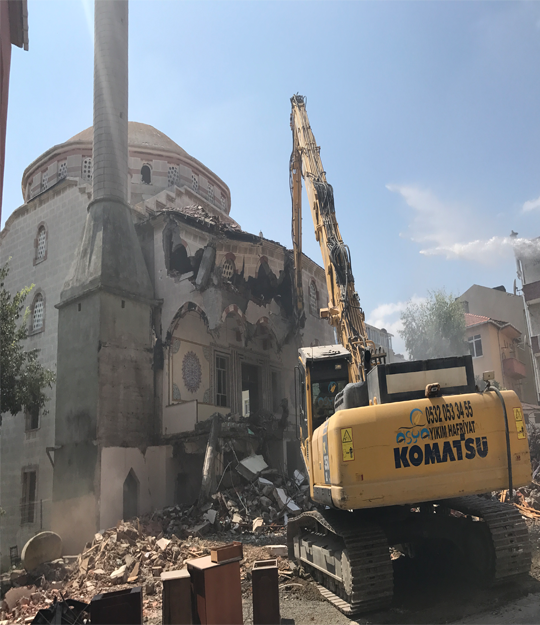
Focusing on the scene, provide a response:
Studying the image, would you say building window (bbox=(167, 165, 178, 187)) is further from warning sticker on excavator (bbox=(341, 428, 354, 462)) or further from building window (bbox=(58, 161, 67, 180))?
warning sticker on excavator (bbox=(341, 428, 354, 462))

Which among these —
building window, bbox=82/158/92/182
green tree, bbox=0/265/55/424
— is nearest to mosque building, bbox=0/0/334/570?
green tree, bbox=0/265/55/424

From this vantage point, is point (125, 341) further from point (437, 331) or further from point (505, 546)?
point (437, 331)

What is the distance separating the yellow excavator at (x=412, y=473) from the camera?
5895 millimetres

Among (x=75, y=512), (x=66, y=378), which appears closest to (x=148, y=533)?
(x=75, y=512)

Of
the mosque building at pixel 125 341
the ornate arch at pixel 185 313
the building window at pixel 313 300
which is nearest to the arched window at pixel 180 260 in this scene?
the mosque building at pixel 125 341

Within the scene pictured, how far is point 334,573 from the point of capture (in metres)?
6.93

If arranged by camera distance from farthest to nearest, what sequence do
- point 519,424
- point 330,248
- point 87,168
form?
point 87,168
point 330,248
point 519,424

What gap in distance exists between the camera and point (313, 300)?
24.8 m

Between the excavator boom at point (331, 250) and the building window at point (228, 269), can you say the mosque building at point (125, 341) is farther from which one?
the excavator boom at point (331, 250)

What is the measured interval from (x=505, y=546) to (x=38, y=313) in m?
17.3

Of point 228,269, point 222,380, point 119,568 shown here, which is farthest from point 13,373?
point 228,269

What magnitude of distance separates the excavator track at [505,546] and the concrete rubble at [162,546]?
3092 millimetres

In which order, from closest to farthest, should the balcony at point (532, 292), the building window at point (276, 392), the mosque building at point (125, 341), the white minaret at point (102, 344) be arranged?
the white minaret at point (102, 344)
the mosque building at point (125, 341)
the building window at point (276, 392)
the balcony at point (532, 292)

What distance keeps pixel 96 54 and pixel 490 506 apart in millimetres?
19091
